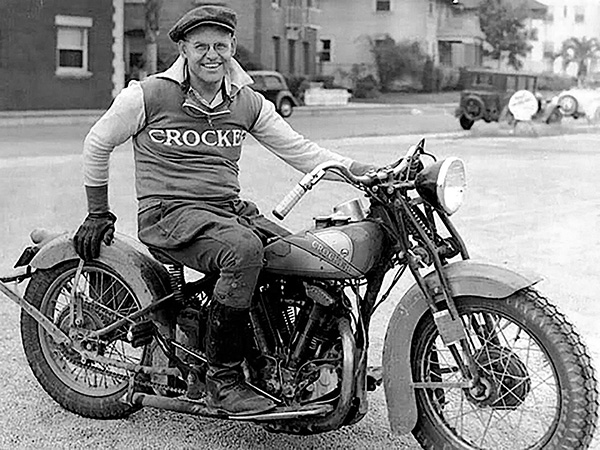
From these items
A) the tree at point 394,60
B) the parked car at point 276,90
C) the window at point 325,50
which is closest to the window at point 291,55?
the window at point 325,50

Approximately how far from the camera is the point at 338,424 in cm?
386

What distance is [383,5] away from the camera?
1976 inches

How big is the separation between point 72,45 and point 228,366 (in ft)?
89.0

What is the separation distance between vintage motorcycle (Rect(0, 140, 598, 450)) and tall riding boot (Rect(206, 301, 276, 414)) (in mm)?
40

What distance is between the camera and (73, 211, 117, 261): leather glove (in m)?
4.25

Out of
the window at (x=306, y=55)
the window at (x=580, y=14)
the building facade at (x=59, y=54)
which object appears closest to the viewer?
the building facade at (x=59, y=54)

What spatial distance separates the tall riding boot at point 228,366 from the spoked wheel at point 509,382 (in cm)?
59

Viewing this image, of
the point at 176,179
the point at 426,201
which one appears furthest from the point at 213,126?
the point at 426,201

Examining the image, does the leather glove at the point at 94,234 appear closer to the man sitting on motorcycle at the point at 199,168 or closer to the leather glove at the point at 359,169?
the man sitting on motorcycle at the point at 199,168

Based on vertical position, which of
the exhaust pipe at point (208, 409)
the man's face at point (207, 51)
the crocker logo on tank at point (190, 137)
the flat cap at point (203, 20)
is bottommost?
the exhaust pipe at point (208, 409)

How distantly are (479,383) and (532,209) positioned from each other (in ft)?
24.3

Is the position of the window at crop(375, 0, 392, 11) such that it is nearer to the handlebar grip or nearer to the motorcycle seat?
the motorcycle seat

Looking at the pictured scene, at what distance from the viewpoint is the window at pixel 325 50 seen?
4686 cm

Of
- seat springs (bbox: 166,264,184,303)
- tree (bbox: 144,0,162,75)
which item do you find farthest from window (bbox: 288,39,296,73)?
seat springs (bbox: 166,264,184,303)
